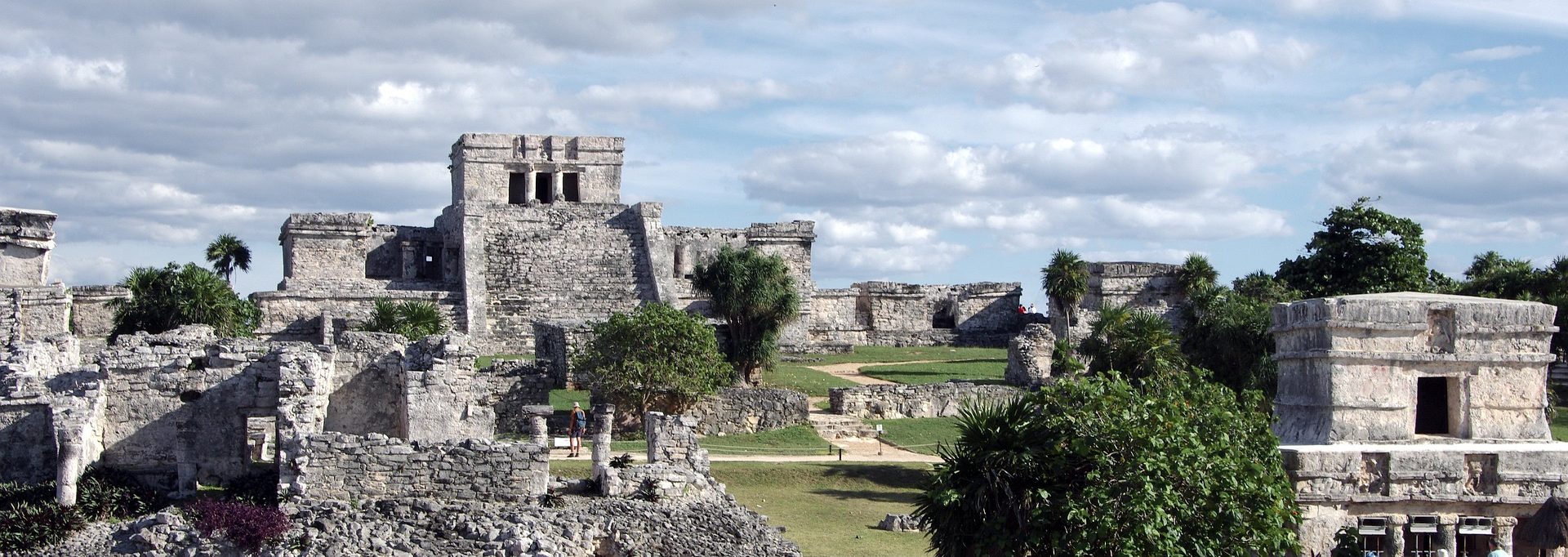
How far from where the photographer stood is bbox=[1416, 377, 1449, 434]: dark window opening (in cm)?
1920

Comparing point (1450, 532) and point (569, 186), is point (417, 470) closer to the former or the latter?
point (1450, 532)

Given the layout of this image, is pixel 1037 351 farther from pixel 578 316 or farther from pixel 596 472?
pixel 596 472

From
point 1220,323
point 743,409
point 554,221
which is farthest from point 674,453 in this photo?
point 554,221

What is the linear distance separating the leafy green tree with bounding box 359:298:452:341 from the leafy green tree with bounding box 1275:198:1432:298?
20.7 m

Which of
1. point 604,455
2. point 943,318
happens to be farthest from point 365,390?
point 943,318

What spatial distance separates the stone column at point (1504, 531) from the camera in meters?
16.5

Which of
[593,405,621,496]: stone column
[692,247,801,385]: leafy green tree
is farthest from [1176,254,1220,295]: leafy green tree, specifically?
[593,405,621,496]: stone column

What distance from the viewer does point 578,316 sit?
40312mm

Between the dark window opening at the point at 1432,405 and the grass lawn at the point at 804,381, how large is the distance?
17.0 metres

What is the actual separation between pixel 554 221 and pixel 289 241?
719 cm

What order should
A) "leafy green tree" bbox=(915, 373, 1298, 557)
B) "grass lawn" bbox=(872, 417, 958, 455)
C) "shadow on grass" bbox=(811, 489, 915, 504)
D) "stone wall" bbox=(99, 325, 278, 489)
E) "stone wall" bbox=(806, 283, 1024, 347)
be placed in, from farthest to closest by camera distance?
"stone wall" bbox=(806, 283, 1024, 347)
"grass lawn" bbox=(872, 417, 958, 455)
"shadow on grass" bbox=(811, 489, 915, 504)
"stone wall" bbox=(99, 325, 278, 489)
"leafy green tree" bbox=(915, 373, 1298, 557)

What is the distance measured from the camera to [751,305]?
36.1 metres

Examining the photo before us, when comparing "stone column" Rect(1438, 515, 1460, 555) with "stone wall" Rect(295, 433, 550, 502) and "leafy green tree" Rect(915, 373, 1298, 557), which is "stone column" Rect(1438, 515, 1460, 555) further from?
"stone wall" Rect(295, 433, 550, 502)

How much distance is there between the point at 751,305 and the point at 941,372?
22.0 ft
